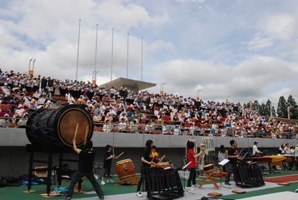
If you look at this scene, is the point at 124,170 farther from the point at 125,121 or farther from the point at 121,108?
the point at 121,108

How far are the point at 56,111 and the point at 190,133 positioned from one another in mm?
12920

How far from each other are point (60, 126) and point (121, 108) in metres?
12.6

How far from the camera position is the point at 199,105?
106 feet

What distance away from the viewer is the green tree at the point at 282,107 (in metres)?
83.3

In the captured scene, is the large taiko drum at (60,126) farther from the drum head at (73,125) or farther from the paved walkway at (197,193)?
the paved walkway at (197,193)

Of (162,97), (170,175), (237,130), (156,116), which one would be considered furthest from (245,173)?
(162,97)

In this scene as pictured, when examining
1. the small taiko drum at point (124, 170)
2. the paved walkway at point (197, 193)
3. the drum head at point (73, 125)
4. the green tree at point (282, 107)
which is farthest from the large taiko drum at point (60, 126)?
the green tree at point (282, 107)

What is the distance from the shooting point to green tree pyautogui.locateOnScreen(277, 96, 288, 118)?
83.3m

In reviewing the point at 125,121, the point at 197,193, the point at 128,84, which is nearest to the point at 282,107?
the point at 128,84

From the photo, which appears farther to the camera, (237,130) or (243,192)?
(237,130)

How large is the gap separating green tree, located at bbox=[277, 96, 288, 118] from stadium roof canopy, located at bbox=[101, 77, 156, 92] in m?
58.3

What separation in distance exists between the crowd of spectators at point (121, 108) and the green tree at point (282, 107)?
172 feet

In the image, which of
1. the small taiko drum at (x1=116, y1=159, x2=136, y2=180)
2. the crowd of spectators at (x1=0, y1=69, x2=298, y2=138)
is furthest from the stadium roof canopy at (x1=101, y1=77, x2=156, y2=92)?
the small taiko drum at (x1=116, y1=159, x2=136, y2=180)

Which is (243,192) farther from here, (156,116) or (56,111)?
(156,116)
